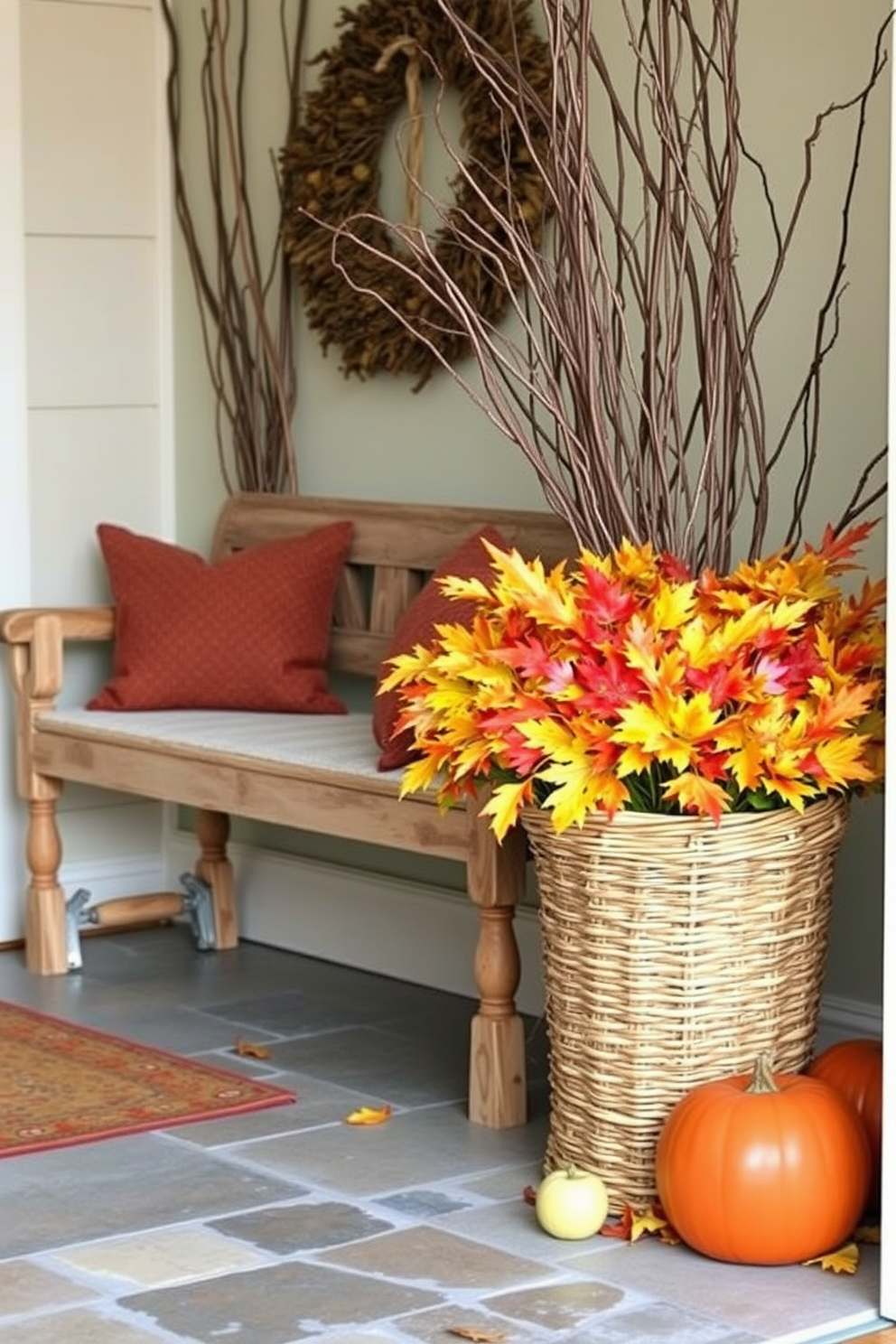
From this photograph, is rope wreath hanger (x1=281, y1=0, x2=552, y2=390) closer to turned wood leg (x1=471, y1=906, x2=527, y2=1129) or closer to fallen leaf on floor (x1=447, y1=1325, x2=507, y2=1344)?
turned wood leg (x1=471, y1=906, x2=527, y2=1129)

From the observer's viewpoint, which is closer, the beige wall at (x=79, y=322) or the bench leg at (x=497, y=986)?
the bench leg at (x=497, y=986)

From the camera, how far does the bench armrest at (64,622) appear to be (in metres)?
4.87

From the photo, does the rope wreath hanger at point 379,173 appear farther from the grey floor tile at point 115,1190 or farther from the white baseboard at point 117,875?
the grey floor tile at point 115,1190

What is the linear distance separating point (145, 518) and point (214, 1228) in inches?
93.1

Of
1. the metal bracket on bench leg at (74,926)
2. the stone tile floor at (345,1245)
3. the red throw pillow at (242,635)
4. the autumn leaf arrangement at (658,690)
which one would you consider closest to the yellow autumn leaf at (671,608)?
the autumn leaf arrangement at (658,690)

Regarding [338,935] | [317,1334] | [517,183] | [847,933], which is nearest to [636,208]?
[517,183]

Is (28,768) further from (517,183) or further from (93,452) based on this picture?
(517,183)

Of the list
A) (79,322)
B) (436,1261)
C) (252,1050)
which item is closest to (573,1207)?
(436,1261)

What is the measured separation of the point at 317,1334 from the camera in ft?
9.55

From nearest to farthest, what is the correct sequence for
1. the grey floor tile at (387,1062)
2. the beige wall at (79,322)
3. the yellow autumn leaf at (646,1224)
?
the yellow autumn leaf at (646,1224), the grey floor tile at (387,1062), the beige wall at (79,322)

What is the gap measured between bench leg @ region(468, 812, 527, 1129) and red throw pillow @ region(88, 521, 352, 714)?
42.8 inches

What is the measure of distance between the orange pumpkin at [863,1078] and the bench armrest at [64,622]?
2108 mm

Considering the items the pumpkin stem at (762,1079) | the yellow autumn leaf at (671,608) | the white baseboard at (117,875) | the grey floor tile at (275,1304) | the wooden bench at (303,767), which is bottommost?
the grey floor tile at (275,1304)

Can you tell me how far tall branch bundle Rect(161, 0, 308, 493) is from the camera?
16.6 feet
